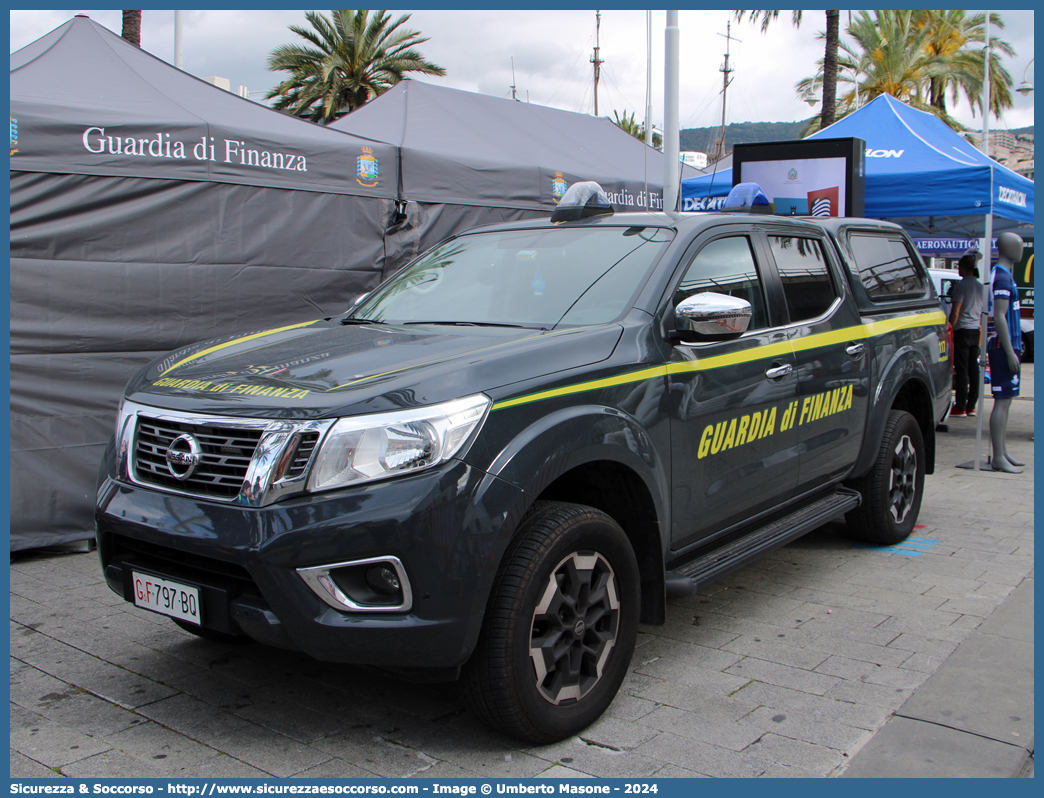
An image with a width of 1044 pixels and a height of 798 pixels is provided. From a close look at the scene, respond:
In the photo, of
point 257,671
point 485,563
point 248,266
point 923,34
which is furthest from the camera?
point 923,34

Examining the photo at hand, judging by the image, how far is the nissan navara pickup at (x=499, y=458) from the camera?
2682 millimetres

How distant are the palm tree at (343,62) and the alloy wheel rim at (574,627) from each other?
23.7 metres

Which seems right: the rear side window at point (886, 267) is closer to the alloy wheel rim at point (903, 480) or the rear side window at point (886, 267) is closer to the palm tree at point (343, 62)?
the alloy wheel rim at point (903, 480)

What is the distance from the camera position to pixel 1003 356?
775 cm

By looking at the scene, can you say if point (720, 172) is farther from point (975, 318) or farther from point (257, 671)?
point (257, 671)

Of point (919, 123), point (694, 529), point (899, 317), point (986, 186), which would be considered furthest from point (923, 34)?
point (694, 529)

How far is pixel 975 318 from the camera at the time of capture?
1048 centimetres

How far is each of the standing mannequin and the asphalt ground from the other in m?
3.36

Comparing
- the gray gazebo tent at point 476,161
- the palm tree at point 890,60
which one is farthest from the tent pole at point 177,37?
the palm tree at point 890,60

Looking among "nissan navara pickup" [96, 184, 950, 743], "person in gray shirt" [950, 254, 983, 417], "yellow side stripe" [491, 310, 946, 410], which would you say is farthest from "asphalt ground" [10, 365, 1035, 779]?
"person in gray shirt" [950, 254, 983, 417]

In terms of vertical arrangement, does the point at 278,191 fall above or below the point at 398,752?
above

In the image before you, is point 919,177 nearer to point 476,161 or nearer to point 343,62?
point 476,161

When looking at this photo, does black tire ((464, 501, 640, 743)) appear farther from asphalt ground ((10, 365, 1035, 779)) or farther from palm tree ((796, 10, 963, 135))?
palm tree ((796, 10, 963, 135))
